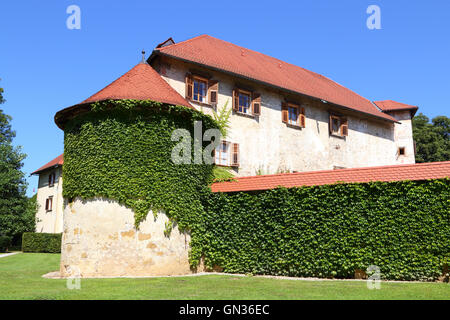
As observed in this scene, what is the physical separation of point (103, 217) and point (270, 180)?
209 inches

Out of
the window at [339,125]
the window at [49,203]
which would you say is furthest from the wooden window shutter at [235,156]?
the window at [49,203]

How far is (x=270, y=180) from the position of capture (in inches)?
526

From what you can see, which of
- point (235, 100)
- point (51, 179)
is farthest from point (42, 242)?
point (235, 100)

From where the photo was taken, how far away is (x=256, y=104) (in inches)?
789

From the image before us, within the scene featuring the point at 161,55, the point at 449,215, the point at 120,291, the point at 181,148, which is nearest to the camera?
the point at 120,291

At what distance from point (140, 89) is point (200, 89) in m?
4.98

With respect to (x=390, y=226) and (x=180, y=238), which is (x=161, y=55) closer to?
(x=180, y=238)

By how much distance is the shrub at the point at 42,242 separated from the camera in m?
27.3

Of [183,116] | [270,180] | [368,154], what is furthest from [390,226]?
[368,154]

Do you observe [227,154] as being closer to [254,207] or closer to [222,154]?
[222,154]

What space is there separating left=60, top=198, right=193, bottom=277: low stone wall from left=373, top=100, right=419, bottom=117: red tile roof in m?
20.8

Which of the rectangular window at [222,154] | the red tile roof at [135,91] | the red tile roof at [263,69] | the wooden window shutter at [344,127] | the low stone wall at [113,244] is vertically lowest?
the low stone wall at [113,244]

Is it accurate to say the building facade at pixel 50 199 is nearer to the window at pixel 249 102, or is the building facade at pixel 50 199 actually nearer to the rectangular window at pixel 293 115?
the window at pixel 249 102

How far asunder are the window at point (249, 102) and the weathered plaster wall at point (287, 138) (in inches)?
13.4
